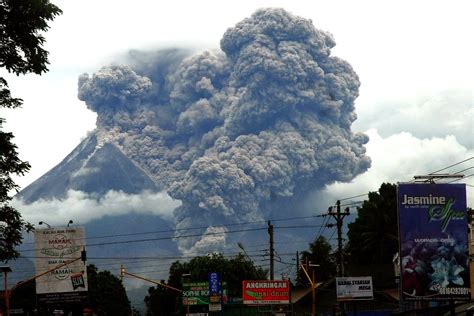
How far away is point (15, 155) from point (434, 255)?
33179mm

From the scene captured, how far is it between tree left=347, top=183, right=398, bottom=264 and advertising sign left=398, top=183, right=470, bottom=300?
233 ft

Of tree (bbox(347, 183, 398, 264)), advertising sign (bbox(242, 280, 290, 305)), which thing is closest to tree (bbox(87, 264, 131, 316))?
tree (bbox(347, 183, 398, 264))

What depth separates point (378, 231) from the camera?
13512 centimetres

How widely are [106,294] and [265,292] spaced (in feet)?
245

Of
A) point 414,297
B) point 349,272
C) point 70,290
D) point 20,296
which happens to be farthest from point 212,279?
point 414,297

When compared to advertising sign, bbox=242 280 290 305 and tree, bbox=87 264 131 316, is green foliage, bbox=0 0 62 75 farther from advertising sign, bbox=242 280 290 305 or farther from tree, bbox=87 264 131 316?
tree, bbox=87 264 131 316

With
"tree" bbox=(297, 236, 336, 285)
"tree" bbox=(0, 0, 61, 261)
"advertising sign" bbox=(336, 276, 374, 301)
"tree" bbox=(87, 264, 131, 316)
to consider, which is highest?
"tree" bbox=(0, 0, 61, 261)

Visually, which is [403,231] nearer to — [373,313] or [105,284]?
[373,313]

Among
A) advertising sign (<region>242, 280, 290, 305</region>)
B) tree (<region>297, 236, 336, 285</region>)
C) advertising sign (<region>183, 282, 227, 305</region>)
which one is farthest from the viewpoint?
tree (<region>297, 236, 336, 285</region>)

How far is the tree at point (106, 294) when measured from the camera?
533 ft

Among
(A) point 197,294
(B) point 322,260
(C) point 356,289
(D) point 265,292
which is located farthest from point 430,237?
(B) point 322,260

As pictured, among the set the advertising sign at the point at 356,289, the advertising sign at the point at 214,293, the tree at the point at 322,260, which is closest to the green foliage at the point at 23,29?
the advertising sign at the point at 356,289

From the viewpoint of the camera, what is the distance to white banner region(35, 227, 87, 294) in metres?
79.6

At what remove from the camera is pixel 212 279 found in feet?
386
